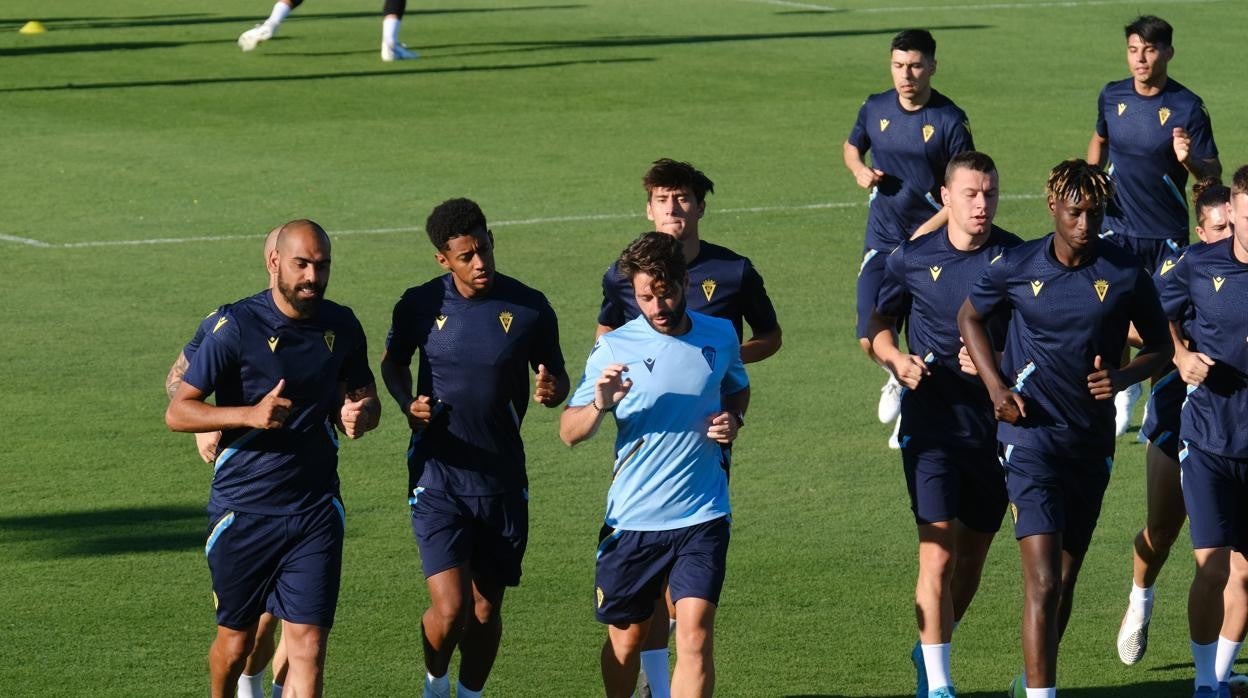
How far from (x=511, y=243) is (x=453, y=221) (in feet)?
33.1

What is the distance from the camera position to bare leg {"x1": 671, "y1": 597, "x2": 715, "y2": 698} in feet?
24.5

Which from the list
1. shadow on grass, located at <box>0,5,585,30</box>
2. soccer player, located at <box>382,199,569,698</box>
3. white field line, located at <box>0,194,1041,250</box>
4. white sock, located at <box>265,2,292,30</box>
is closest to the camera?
soccer player, located at <box>382,199,569,698</box>

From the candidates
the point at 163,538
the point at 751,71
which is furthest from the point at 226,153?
the point at 163,538

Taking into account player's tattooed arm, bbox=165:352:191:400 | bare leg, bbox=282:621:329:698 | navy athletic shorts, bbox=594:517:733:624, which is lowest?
bare leg, bbox=282:621:329:698

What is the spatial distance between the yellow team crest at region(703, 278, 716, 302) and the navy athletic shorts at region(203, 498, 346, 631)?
1.85 meters

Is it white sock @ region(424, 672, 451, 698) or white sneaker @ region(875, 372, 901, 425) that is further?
white sneaker @ region(875, 372, 901, 425)

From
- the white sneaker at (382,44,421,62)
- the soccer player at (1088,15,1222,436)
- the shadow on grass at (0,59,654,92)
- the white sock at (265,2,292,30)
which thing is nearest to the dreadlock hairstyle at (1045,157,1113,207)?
the soccer player at (1088,15,1222,436)

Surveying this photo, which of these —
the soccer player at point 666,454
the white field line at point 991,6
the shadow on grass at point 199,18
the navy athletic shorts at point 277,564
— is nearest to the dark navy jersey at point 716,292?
the soccer player at point 666,454

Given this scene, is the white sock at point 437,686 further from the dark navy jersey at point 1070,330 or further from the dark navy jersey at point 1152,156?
the dark navy jersey at point 1152,156

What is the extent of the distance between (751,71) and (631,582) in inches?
864

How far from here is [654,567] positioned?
25.1 feet

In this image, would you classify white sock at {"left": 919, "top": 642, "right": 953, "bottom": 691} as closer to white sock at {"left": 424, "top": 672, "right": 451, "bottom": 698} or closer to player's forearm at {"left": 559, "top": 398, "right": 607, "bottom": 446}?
player's forearm at {"left": 559, "top": 398, "right": 607, "bottom": 446}

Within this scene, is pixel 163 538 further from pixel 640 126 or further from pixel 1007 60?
pixel 1007 60

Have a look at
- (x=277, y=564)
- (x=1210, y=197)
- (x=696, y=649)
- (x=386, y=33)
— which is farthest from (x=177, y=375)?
(x=386, y=33)
